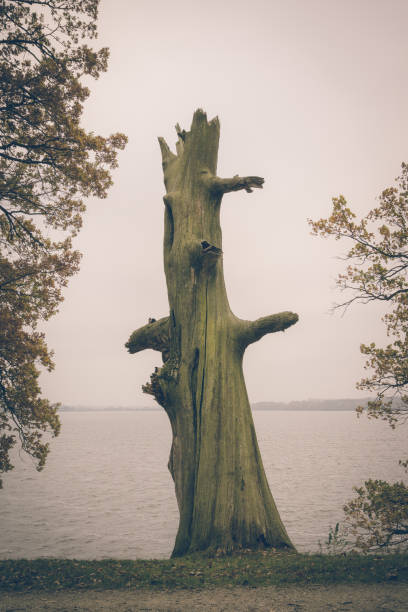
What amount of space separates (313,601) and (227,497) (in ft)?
8.64

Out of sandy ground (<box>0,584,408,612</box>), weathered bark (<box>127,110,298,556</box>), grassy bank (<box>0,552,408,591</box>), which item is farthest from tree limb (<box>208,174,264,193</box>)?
sandy ground (<box>0,584,408,612</box>)

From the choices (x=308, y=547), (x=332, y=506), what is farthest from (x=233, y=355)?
(x=332, y=506)

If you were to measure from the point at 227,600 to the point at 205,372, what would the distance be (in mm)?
3806

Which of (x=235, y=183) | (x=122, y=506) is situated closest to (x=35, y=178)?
(x=235, y=183)

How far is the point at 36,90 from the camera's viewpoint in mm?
8797

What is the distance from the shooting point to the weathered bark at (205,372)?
26.0ft

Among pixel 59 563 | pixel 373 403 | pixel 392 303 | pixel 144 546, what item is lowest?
pixel 144 546

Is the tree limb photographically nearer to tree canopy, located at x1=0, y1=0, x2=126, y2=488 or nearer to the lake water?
tree canopy, located at x1=0, y1=0, x2=126, y2=488

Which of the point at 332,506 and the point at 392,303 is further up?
the point at 392,303

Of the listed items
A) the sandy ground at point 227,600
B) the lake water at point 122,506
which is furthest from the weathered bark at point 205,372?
the lake water at point 122,506

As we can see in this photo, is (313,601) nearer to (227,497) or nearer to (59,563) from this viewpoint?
(227,497)

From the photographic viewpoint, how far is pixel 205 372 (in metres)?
8.61

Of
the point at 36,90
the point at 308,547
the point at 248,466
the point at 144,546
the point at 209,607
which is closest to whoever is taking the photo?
the point at 209,607

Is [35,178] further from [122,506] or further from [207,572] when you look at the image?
[122,506]
